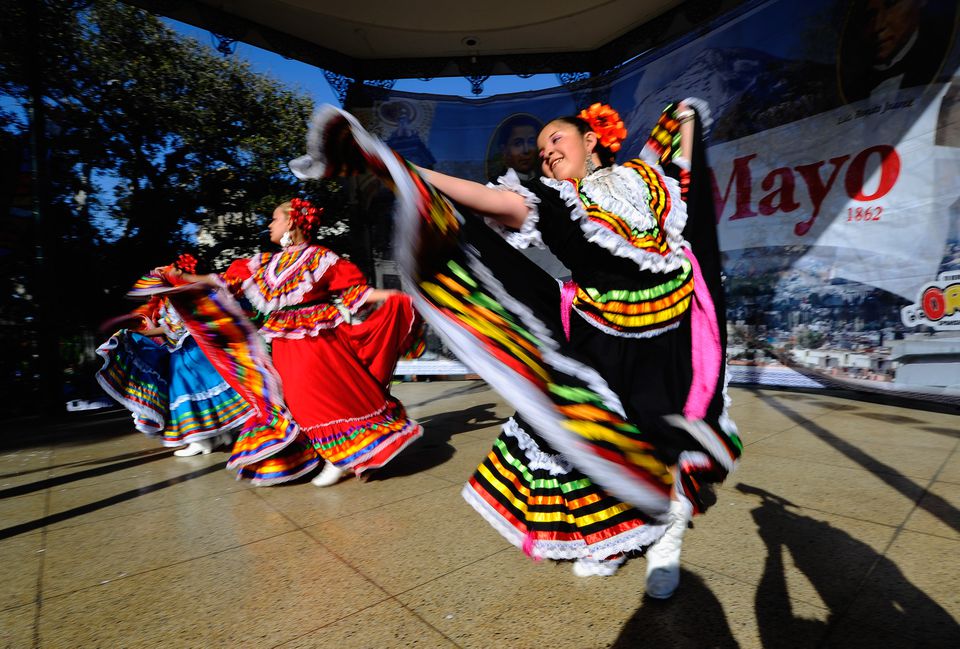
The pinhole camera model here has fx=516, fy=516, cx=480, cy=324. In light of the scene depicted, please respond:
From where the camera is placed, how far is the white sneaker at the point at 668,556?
1835 millimetres

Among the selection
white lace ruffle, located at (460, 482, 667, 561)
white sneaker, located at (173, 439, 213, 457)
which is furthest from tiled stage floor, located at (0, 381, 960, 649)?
white sneaker, located at (173, 439, 213, 457)

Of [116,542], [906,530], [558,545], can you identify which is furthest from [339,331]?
[906,530]

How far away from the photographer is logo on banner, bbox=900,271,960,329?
5.03m

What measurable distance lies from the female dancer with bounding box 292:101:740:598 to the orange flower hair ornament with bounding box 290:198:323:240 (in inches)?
84.2

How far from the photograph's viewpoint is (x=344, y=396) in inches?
136

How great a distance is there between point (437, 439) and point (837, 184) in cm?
551

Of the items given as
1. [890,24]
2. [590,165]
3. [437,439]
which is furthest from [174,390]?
[890,24]

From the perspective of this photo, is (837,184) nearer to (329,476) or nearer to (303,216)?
(303,216)

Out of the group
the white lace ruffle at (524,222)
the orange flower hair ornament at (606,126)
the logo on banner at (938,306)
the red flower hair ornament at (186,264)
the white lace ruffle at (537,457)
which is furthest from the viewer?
the logo on banner at (938,306)

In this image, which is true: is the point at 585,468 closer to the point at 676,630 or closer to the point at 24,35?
the point at 676,630

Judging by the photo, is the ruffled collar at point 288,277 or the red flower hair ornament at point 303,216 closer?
the ruffled collar at point 288,277

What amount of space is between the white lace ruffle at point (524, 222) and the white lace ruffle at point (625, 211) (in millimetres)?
137

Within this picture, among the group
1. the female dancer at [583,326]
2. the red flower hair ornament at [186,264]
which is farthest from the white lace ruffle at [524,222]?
the red flower hair ornament at [186,264]

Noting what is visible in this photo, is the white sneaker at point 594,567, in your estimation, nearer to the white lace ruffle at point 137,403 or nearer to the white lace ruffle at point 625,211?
the white lace ruffle at point 625,211
